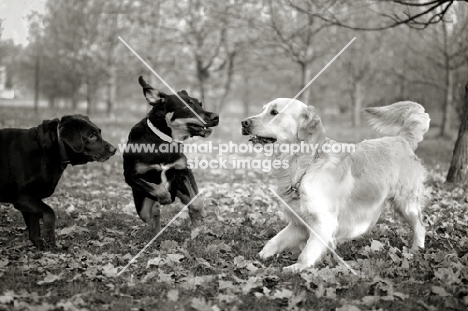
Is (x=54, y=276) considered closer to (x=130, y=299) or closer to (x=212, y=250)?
(x=130, y=299)

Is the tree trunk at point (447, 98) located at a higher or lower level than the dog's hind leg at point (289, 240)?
higher

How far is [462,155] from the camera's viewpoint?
28.4 feet

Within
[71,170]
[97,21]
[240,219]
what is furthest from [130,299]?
[97,21]

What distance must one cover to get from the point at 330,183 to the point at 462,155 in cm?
522

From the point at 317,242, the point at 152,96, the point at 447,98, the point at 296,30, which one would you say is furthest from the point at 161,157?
the point at 447,98

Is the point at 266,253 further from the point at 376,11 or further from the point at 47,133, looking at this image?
the point at 376,11

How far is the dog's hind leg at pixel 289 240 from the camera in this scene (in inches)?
187

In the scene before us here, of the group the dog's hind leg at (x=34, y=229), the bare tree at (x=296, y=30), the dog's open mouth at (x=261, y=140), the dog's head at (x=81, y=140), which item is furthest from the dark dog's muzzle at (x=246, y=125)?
the bare tree at (x=296, y=30)

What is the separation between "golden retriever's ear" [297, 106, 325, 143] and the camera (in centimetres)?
476

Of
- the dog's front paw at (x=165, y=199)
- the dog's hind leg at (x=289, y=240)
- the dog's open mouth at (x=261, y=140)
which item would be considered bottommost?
the dog's hind leg at (x=289, y=240)

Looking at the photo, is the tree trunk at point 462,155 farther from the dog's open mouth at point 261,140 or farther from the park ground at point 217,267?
the dog's open mouth at point 261,140

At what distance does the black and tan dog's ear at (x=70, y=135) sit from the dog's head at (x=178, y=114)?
1.02 meters

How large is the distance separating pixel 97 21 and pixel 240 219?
64.0 ft

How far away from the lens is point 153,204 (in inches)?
231
